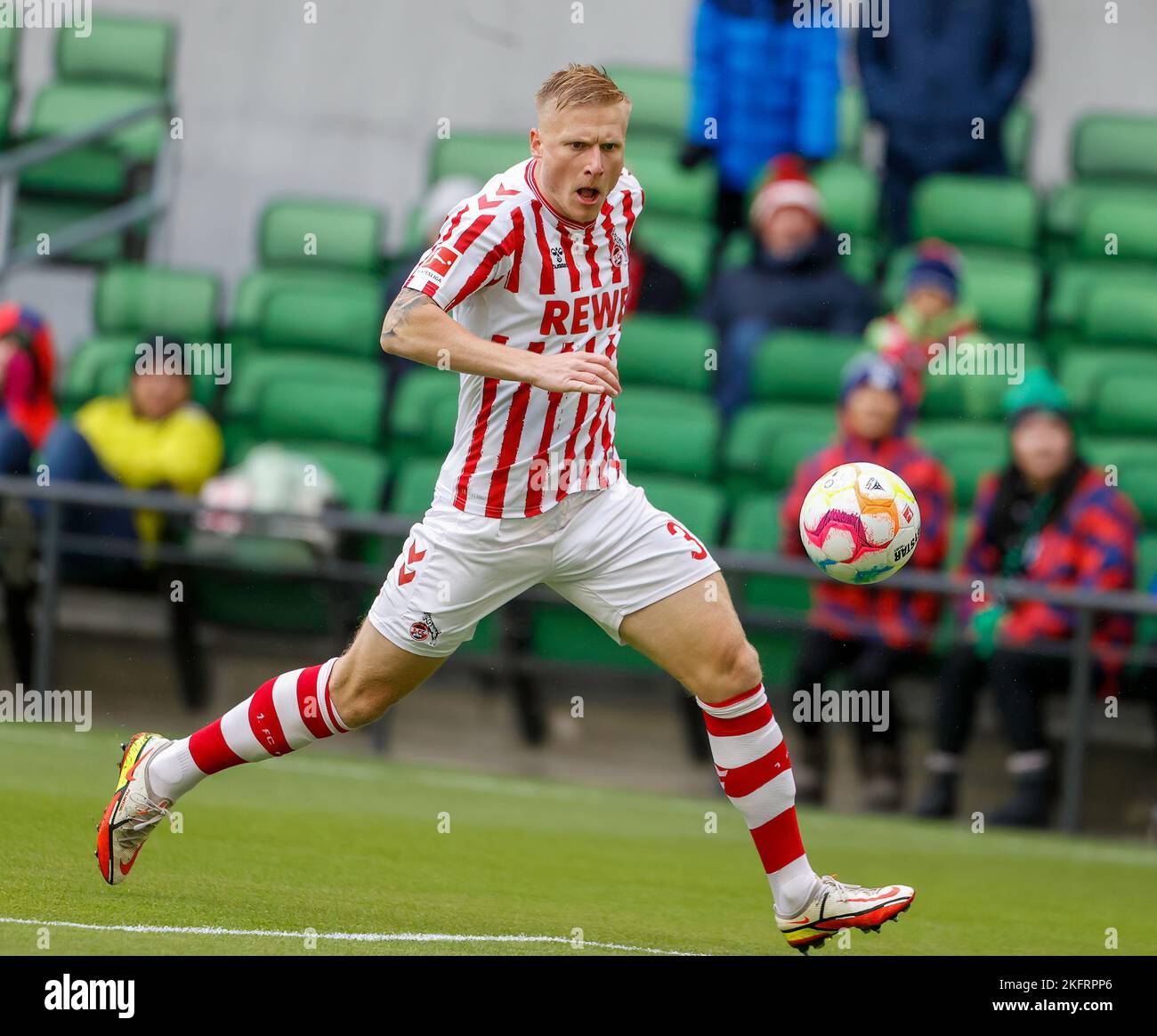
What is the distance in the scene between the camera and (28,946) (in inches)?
193

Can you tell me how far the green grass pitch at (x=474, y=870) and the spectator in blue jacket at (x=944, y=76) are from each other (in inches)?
182

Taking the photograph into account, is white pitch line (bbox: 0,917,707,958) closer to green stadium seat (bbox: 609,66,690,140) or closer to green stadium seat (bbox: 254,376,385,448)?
green stadium seat (bbox: 254,376,385,448)

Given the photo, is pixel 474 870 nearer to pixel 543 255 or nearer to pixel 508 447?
pixel 508 447

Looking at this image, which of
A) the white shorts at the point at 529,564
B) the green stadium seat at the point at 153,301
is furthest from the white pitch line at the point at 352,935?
the green stadium seat at the point at 153,301

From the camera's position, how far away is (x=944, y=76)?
12.3 m

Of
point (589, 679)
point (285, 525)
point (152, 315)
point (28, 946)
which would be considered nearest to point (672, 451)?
point (589, 679)

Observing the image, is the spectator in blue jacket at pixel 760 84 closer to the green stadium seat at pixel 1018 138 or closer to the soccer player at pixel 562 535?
the green stadium seat at pixel 1018 138

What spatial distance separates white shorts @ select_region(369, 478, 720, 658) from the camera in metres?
5.68

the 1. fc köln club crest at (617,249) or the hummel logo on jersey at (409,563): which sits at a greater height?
the 1. fc köln club crest at (617,249)

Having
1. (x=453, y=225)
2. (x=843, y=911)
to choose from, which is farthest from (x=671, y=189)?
(x=843, y=911)

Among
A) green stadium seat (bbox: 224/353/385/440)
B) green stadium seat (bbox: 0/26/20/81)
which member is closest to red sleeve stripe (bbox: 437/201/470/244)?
green stadium seat (bbox: 224/353/385/440)

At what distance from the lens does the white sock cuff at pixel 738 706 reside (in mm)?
5652

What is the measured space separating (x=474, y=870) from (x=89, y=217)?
8161 millimetres

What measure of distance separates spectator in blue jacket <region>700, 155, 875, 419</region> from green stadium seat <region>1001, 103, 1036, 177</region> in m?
2.00
